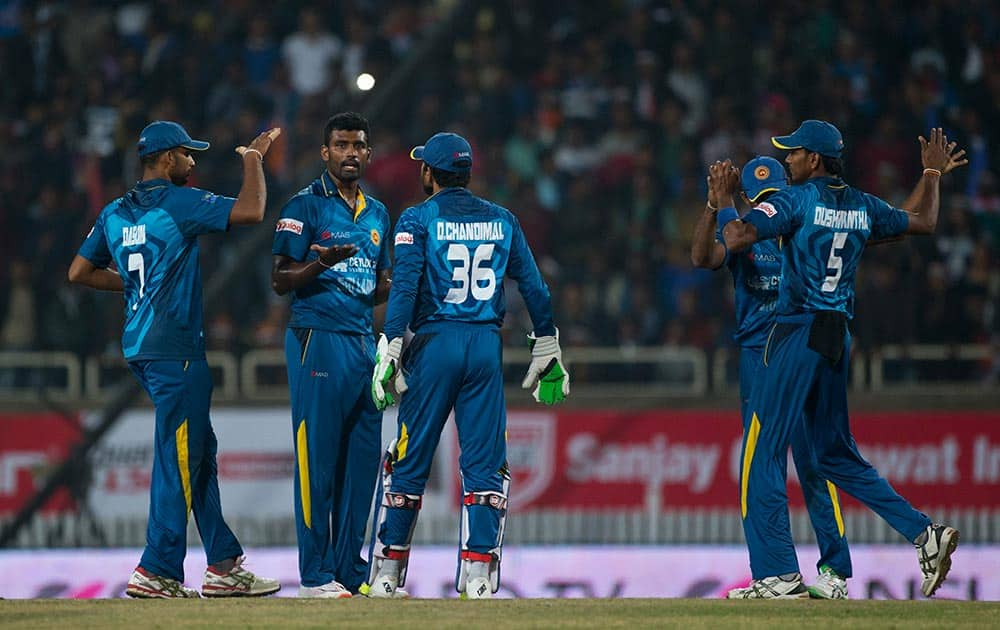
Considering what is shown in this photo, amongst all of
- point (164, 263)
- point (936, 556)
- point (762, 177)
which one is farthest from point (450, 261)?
point (936, 556)

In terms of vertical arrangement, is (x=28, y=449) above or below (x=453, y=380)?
below

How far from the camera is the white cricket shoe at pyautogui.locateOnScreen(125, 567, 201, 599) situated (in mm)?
7844

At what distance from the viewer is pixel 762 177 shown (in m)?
8.96

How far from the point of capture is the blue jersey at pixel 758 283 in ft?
28.5

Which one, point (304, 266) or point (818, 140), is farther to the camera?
point (818, 140)

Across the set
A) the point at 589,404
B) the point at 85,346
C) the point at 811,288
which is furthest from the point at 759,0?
the point at 811,288

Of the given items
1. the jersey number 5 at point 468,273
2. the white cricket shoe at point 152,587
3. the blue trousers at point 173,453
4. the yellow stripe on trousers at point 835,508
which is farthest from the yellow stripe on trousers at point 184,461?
the yellow stripe on trousers at point 835,508

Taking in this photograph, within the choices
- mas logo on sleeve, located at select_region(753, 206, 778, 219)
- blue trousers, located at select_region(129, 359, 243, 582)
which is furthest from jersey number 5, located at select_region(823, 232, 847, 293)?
blue trousers, located at select_region(129, 359, 243, 582)

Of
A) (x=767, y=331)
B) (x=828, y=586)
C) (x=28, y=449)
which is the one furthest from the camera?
(x=28, y=449)

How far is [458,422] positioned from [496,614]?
1.26 meters

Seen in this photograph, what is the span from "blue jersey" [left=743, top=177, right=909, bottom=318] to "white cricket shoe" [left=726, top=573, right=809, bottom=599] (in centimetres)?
128

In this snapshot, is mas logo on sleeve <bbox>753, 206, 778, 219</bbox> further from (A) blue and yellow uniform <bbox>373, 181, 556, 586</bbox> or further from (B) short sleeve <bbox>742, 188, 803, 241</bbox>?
(A) blue and yellow uniform <bbox>373, 181, 556, 586</bbox>

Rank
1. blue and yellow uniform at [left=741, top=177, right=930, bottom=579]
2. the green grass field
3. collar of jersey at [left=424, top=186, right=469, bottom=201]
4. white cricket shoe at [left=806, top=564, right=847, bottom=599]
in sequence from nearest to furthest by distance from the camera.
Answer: the green grass field → blue and yellow uniform at [left=741, top=177, right=930, bottom=579] → collar of jersey at [left=424, top=186, right=469, bottom=201] → white cricket shoe at [left=806, top=564, right=847, bottom=599]

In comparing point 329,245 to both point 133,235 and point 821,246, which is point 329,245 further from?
point 821,246
